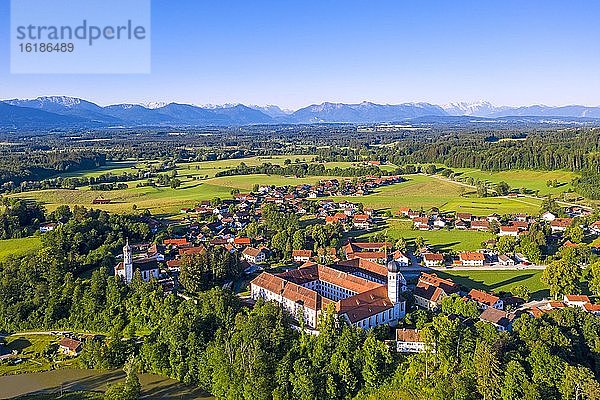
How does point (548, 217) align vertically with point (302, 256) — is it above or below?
above

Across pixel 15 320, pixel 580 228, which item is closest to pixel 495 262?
pixel 580 228

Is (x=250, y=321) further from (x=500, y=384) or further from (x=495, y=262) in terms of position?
(x=495, y=262)

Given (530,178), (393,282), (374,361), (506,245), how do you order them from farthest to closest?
(530,178) < (506,245) < (393,282) < (374,361)

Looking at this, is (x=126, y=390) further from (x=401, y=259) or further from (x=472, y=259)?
(x=472, y=259)

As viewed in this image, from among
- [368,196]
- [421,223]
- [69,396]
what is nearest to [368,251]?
[421,223]

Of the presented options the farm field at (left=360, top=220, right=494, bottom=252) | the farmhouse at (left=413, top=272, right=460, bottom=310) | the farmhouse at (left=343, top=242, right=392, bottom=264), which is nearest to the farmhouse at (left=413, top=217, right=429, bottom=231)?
the farm field at (left=360, top=220, right=494, bottom=252)

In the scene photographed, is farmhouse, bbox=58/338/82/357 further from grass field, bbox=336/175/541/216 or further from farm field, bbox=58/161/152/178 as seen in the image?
farm field, bbox=58/161/152/178

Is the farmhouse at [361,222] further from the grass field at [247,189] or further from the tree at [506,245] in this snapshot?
the tree at [506,245]
